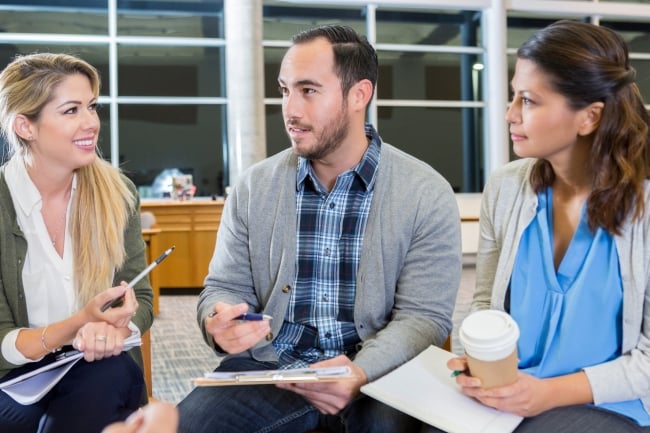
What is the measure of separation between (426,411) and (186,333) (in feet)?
12.7

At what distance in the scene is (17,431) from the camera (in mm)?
1636

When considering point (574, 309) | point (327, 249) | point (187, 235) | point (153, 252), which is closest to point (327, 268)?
point (327, 249)

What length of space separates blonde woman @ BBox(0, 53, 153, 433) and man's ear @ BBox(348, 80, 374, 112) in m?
0.72

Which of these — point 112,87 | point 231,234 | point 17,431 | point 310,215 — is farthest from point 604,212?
point 112,87

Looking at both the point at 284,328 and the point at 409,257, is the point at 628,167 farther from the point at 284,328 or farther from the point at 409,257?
the point at 284,328

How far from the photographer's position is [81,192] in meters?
1.98

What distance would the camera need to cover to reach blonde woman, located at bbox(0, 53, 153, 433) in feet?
5.41

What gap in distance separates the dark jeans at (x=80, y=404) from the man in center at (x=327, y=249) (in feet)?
0.56

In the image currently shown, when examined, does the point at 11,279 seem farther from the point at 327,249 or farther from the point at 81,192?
the point at 327,249

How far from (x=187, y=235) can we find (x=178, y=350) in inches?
107

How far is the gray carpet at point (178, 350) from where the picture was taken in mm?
3559

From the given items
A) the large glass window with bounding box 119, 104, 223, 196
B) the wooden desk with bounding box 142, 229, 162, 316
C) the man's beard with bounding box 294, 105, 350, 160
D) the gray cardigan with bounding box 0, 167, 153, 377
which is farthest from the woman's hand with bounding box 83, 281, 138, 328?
the large glass window with bounding box 119, 104, 223, 196

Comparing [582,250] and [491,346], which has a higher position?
[582,250]

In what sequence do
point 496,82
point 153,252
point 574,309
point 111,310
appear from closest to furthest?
1. point 574,309
2. point 111,310
3. point 153,252
4. point 496,82
